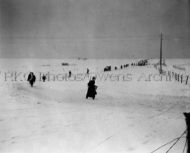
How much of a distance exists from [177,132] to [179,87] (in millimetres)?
14734

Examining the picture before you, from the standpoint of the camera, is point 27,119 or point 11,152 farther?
point 27,119

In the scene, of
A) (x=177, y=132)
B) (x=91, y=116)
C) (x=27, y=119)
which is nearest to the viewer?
(x=177, y=132)

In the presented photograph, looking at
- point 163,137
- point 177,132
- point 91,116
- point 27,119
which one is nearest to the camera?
point 163,137

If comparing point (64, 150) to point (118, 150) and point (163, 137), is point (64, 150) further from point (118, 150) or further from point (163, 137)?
point (163, 137)

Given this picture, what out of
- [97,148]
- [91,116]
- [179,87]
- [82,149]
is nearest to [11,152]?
[82,149]

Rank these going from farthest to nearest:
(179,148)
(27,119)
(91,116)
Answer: (91,116) < (27,119) < (179,148)

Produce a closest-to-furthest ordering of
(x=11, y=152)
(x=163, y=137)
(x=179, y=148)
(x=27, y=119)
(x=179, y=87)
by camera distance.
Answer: (x=11, y=152) → (x=179, y=148) → (x=163, y=137) → (x=27, y=119) → (x=179, y=87)

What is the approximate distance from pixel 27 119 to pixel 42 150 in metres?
3.30

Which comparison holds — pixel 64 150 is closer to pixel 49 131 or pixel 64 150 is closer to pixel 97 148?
pixel 97 148

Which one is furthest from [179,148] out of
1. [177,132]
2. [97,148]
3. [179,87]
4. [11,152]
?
[179,87]

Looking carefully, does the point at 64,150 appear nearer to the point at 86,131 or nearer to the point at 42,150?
the point at 42,150

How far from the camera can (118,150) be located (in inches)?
255

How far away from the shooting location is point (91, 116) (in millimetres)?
10133

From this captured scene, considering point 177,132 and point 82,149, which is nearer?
point 82,149
